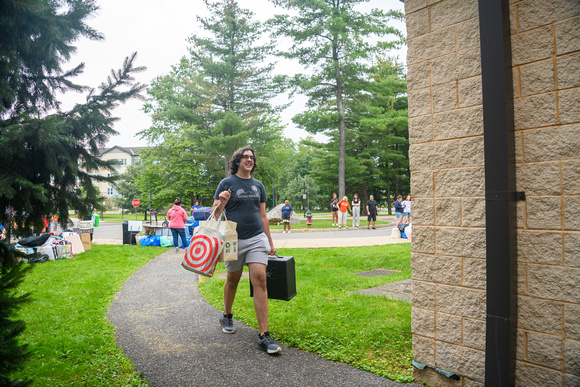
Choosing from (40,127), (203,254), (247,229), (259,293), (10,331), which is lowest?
(259,293)

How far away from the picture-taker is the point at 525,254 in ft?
7.97

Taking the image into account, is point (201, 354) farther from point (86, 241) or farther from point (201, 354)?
point (86, 241)

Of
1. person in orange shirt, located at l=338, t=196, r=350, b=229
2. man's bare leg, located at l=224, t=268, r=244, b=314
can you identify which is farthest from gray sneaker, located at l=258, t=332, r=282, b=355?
person in orange shirt, located at l=338, t=196, r=350, b=229

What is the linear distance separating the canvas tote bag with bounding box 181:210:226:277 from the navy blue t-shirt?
0.31 meters

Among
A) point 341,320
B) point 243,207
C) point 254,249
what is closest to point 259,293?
point 254,249

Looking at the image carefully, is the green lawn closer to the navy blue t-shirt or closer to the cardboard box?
the navy blue t-shirt

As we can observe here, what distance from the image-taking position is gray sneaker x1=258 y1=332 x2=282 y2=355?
3438 mm

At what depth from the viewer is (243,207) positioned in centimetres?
396

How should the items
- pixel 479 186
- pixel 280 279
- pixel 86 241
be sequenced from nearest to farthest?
pixel 479 186 → pixel 280 279 → pixel 86 241

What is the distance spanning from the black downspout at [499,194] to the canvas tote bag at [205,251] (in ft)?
7.72

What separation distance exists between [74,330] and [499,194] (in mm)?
4637

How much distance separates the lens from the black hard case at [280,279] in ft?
13.9

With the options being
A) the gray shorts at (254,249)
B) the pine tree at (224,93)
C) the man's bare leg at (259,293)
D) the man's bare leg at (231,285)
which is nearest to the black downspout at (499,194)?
the man's bare leg at (259,293)

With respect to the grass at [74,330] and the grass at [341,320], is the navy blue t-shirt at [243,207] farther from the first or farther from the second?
the grass at [74,330]
